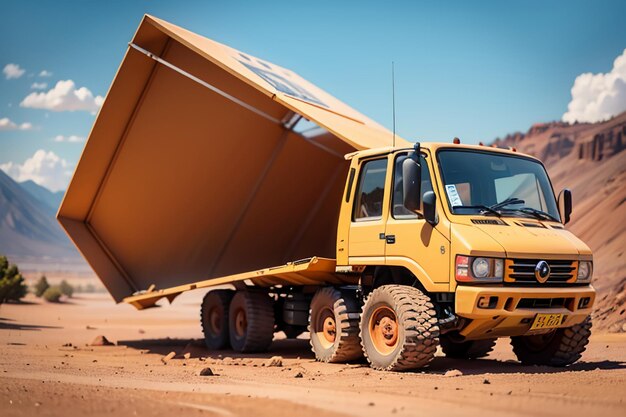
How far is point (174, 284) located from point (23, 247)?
133m

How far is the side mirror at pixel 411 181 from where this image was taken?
8992 mm

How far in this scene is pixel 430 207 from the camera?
905cm

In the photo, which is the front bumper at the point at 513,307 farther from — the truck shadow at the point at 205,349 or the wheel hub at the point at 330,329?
the truck shadow at the point at 205,349

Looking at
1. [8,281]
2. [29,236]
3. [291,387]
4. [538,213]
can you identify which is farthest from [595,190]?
[29,236]

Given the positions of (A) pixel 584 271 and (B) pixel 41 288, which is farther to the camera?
(B) pixel 41 288

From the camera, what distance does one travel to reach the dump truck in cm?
908

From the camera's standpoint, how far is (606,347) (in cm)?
1379

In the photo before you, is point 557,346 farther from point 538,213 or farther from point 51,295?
point 51,295

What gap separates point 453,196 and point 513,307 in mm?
1440

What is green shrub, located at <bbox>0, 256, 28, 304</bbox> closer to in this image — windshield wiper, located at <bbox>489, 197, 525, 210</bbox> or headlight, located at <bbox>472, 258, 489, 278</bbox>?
windshield wiper, located at <bbox>489, 197, 525, 210</bbox>

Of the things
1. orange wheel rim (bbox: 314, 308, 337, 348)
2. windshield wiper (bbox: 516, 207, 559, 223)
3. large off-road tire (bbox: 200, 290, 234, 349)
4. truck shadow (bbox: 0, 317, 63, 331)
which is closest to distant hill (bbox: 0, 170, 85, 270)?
truck shadow (bbox: 0, 317, 63, 331)

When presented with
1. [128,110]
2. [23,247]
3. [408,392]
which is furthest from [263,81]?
[23,247]

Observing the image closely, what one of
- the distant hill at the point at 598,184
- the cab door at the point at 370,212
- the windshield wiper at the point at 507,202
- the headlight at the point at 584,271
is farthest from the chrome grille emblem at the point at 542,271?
the distant hill at the point at 598,184

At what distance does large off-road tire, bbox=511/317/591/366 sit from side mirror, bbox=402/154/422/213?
290 centimetres
